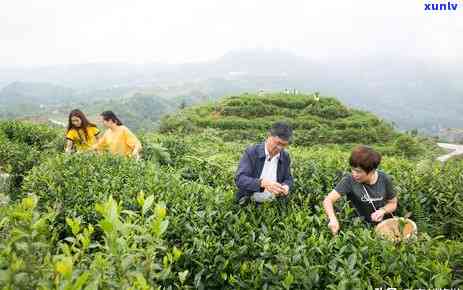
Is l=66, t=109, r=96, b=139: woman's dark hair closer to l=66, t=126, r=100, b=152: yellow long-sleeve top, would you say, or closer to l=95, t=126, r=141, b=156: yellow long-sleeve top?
l=66, t=126, r=100, b=152: yellow long-sleeve top

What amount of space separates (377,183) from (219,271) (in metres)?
2.03

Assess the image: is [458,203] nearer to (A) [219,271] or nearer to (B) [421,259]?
(B) [421,259]

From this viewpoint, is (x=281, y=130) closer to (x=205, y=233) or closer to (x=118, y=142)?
(x=205, y=233)

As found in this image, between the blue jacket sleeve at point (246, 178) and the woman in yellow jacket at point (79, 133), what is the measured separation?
412 centimetres

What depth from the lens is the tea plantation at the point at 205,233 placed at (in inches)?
79.4

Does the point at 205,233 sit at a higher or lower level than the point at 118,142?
lower

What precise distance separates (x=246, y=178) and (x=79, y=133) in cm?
456

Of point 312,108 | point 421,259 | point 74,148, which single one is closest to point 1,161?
point 74,148

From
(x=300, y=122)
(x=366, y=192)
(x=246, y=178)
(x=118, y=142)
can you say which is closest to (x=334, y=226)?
(x=366, y=192)

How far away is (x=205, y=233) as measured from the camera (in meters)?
3.97

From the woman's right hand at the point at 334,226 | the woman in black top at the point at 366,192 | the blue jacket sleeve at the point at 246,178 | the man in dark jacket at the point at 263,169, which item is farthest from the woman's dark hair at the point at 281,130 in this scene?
the woman's right hand at the point at 334,226

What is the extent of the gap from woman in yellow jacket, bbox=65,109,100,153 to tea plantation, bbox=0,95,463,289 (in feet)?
3.65

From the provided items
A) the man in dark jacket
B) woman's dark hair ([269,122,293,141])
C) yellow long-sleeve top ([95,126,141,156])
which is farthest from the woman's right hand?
yellow long-sleeve top ([95,126,141,156])

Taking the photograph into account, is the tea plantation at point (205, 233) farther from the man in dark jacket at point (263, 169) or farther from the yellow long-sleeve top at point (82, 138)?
the yellow long-sleeve top at point (82, 138)
